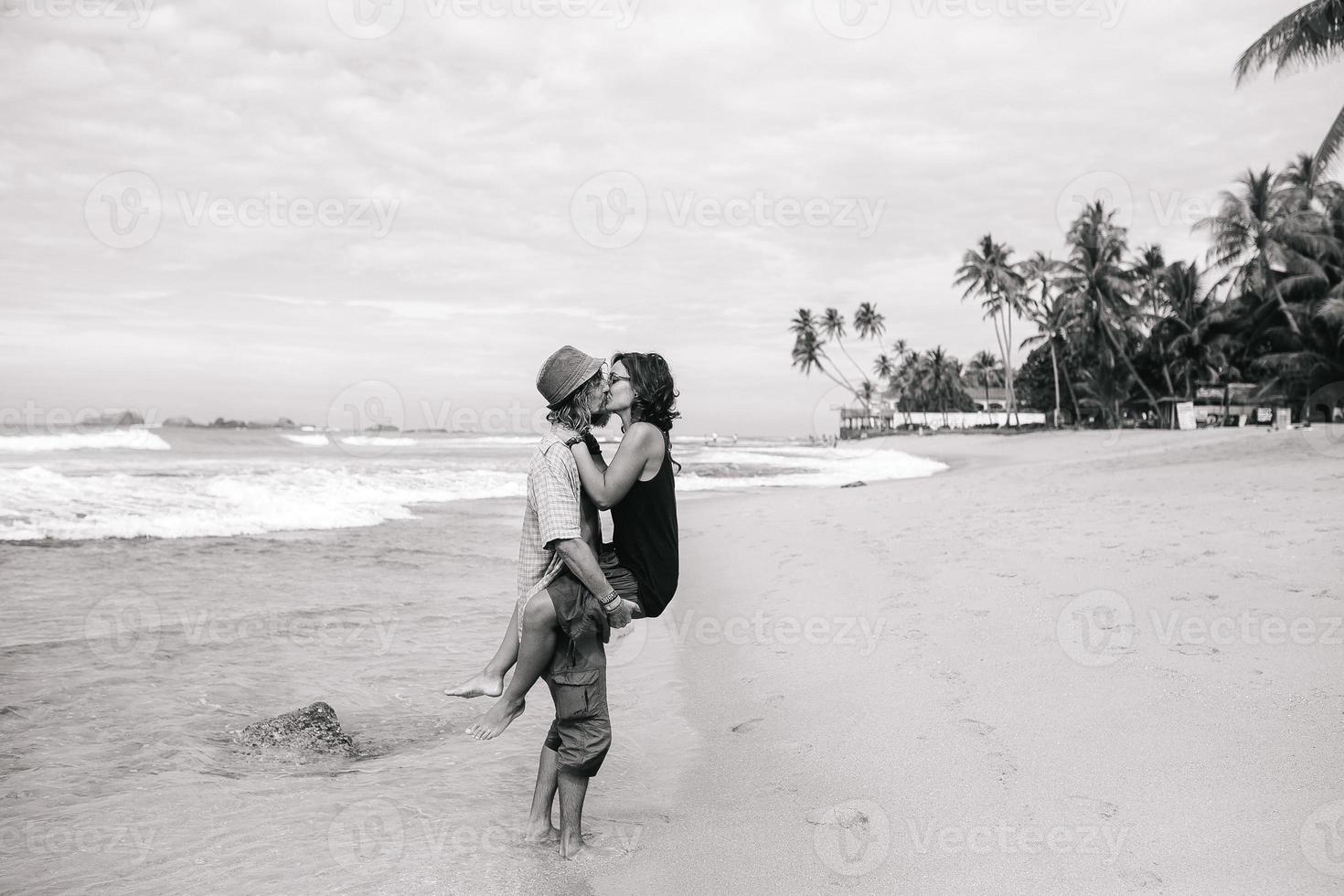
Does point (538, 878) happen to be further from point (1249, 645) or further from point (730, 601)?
point (730, 601)

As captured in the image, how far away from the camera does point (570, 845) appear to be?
10.2 ft

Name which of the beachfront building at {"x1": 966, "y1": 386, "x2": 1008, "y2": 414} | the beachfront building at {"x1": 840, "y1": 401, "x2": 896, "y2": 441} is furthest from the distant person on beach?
the beachfront building at {"x1": 966, "y1": 386, "x2": 1008, "y2": 414}

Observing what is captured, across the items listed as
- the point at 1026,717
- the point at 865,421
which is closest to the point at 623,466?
the point at 1026,717

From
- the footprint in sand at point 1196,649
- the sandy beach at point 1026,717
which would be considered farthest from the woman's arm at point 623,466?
the footprint in sand at point 1196,649

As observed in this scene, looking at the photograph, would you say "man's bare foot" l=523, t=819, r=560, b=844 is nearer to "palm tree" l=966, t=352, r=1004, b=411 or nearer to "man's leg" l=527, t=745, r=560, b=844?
"man's leg" l=527, t=745, r=560, b=844

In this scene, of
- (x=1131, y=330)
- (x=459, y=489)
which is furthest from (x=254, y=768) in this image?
(x=1131, y=330)

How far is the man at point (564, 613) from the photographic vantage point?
3047 millimetres

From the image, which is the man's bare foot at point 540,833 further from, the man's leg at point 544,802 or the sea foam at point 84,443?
the sea foam at point 84,443

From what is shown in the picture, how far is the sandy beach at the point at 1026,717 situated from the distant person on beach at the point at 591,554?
42 centimetres

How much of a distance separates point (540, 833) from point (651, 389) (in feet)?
5.68

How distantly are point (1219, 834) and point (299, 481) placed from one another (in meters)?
18.4

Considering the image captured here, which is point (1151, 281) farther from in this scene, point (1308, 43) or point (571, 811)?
point (571, 811)

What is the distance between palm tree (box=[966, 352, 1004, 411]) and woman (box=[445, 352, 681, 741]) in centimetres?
10452

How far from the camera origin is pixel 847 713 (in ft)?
14.1
